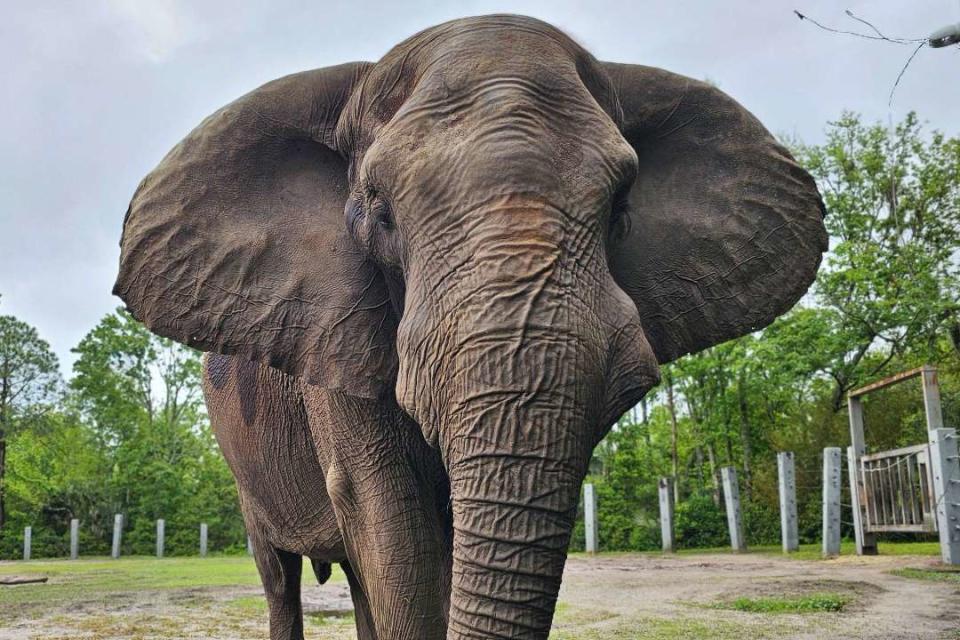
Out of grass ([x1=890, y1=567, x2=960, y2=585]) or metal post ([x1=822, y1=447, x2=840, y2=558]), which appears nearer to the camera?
grass ([x1=890, y1=567, x2=960, y2=585])

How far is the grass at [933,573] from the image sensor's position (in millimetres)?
12414

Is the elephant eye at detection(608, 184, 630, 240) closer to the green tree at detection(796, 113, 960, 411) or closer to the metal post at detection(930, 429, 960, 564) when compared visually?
the metal post at detection(930, 429, 960, 564)

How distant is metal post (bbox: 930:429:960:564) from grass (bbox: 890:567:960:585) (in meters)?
0.43

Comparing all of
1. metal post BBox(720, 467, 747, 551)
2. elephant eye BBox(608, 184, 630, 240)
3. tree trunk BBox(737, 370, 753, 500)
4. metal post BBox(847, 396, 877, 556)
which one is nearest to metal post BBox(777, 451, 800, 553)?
metal post BBox(720, 467, 747, 551)

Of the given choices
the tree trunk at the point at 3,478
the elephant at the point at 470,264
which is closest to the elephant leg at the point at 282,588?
the elephant at the point at 470,264

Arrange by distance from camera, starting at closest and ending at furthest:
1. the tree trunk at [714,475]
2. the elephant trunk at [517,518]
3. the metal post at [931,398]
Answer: the elephant trunk at [517,518] < the metal post at [931,398] < the tree trunk at [714,475]

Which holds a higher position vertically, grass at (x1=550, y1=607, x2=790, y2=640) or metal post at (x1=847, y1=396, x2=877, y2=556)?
metal post at (x1=847, y1=396, x2=877, y2=556)

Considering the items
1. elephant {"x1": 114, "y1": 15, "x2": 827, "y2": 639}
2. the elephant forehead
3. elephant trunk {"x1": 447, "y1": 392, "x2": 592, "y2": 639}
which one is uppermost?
the elephant forehead

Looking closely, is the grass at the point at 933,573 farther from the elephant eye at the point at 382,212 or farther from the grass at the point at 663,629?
the elephant eye at the point at 382,212

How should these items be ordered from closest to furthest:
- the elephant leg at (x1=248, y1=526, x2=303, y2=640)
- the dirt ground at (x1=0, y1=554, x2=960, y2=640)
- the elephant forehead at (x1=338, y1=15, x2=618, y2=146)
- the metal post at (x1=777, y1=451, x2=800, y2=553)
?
the elephant forehead at (x1=338, y1=15, x2=618, y2=146)
the elephant leg at (x1=248, y1=526, x2=303, y2=640)
the dirt ground at (x1=0, y1=554, x2=960, y2=640)
the metal post at (x1=777, y1=451, x2=800, y2=553)

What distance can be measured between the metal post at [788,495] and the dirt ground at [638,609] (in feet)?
13.0

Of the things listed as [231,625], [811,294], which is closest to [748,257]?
[231,625]

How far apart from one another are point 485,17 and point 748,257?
67.7 inches

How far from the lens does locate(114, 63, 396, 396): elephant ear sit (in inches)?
149
